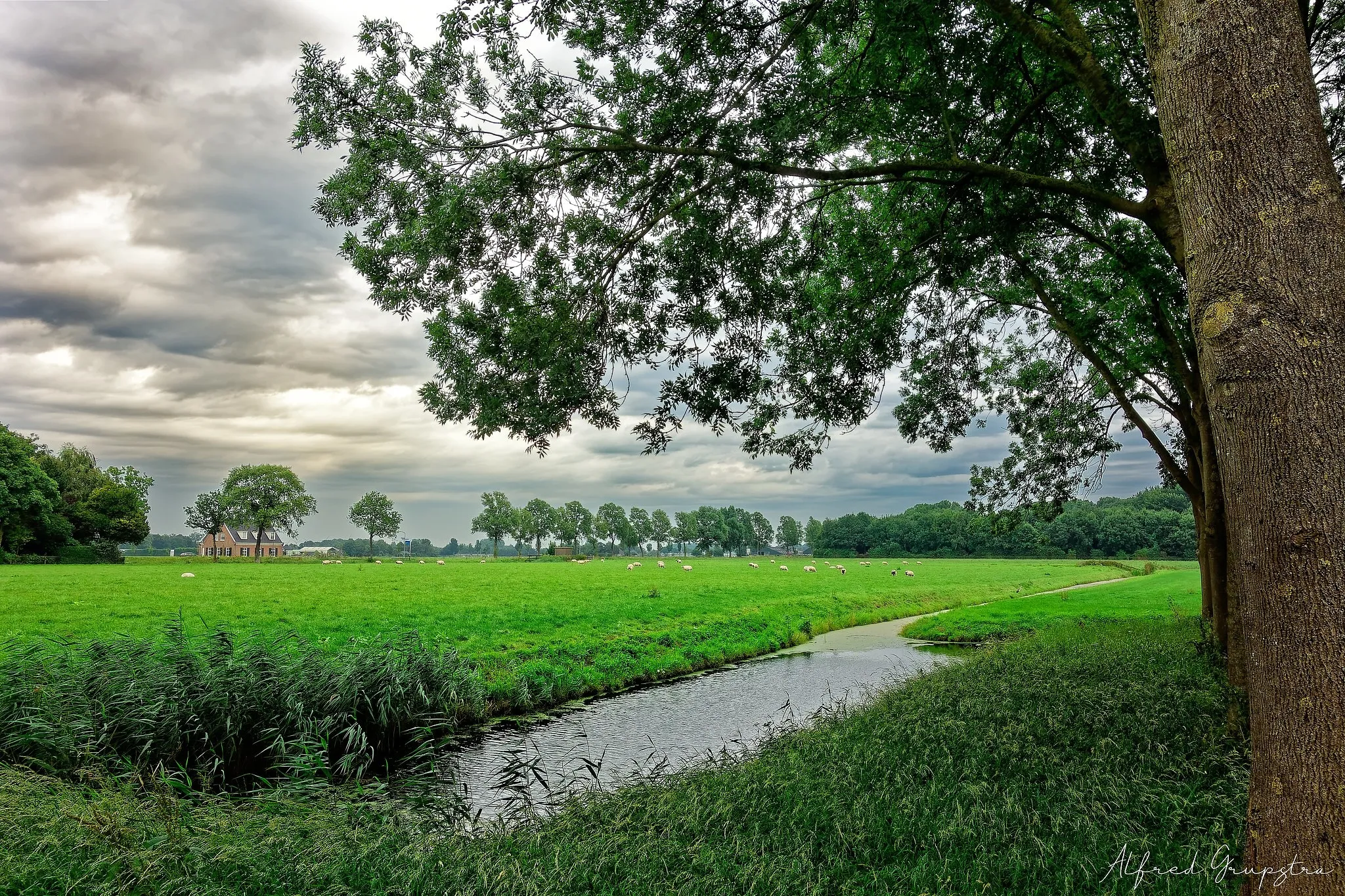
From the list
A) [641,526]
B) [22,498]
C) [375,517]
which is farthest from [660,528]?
[22,498]

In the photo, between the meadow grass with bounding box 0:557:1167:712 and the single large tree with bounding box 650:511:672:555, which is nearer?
the meadow grass with bounding box 0:557:1167:712

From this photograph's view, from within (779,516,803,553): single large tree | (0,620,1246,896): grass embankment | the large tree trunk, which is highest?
the large tree trunk

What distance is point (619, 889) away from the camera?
4766mm

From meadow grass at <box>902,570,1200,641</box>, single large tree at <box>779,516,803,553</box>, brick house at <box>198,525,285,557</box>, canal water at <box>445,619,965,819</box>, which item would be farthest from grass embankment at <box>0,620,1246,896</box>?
single large tree at <box>779,516,803,553</box>

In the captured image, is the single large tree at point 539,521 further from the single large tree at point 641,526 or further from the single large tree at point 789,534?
the single large tree at point 789,534

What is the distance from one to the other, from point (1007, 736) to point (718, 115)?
26.9 ft

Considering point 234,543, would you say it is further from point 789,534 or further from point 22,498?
point 789,534

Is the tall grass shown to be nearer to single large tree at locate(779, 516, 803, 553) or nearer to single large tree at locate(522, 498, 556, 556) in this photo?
single large tree at locate(522, 498, 556, 556)

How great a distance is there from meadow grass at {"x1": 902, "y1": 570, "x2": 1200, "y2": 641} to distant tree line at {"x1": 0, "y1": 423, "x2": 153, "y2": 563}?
227ft

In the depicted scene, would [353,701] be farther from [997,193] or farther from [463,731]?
[997,193]

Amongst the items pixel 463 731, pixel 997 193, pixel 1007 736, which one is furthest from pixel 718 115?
pixel 463 731

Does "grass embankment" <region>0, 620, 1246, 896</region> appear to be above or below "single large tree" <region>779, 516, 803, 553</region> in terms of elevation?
above

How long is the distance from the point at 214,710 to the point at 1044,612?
29.5 metres

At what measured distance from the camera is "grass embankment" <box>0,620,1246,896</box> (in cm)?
468
